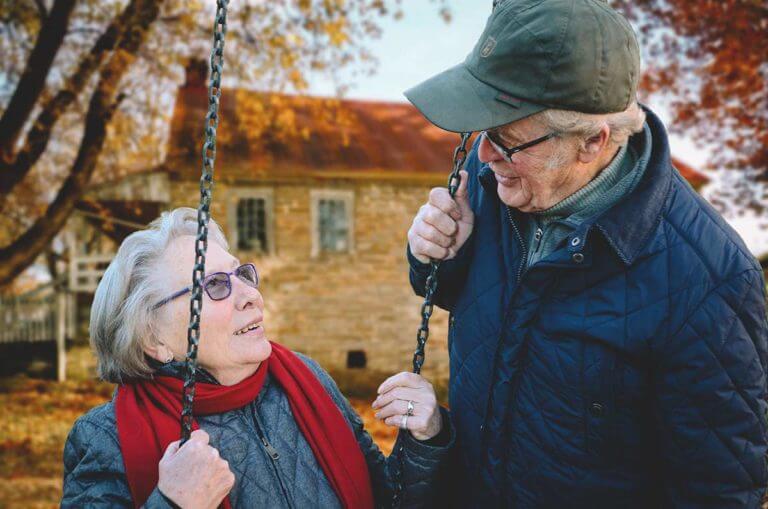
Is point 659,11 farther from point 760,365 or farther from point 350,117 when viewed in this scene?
point 760,365

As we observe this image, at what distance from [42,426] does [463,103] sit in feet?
39.6

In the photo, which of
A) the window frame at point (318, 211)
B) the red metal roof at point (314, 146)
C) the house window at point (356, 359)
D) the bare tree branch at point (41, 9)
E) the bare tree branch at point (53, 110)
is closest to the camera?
the bare tree branch at point (53, 110)

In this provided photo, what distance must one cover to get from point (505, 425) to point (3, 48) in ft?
30.2

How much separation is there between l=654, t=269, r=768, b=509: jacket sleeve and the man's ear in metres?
0.50

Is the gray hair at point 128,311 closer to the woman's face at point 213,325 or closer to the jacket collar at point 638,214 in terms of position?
the woman's face at point 213,325

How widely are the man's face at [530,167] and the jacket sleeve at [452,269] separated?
27cm

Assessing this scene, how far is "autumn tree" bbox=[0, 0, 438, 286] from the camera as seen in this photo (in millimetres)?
7323

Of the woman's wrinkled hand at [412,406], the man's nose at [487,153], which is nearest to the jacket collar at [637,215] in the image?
the man's nose at [487,153]

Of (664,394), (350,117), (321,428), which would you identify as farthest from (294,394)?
(350,117)

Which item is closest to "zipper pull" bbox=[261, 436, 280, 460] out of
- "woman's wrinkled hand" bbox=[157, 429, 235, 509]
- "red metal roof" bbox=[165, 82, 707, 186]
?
"woman's wrinkled hand" bbox=[157, 429, 235, 509]

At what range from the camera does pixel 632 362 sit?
5.66 ft

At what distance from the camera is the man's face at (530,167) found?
6.02 ft

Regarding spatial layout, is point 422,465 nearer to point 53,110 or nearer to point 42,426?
point 53,110

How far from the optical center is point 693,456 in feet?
5.56
